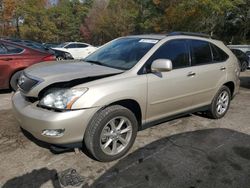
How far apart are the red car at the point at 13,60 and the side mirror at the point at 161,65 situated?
170 inches

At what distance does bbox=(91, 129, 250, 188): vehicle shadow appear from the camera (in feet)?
10.00

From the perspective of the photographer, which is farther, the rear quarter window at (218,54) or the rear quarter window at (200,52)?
the rear quarter window at (218,54)

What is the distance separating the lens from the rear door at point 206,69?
444 cm

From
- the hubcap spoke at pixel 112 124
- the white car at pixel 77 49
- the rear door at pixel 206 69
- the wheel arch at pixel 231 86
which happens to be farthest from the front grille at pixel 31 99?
the white car at pixel 77 49

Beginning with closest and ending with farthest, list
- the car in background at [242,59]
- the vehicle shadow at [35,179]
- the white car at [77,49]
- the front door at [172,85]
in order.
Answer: the vehicle shadow at [35,179] < the front door at [172,85] < the car in background at [242,59] < the white car at [77,49]

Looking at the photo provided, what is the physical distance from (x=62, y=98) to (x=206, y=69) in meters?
2.65

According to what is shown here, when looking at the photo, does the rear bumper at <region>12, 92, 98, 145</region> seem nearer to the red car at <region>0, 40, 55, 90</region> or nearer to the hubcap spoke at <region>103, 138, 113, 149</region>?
the hubcap spoke at <region>103, 138, 113, 149</region>

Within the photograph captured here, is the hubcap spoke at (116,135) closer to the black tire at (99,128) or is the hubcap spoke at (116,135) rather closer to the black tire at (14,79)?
the black tire at (99,128)

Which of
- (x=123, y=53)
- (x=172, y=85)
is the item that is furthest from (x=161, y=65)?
(x=123, y=53)

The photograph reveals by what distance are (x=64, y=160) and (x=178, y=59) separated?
7.50ft

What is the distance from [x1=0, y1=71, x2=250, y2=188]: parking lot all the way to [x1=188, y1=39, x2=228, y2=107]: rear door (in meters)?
0.61

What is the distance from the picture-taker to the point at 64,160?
3.44m

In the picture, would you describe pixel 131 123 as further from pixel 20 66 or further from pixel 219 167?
pixel 20 66

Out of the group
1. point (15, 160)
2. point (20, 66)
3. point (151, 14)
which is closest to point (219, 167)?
point (15, 160)
